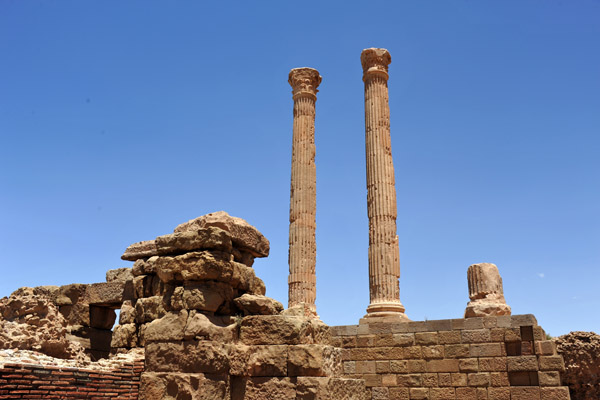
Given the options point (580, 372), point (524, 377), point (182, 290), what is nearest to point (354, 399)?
point (182, 290)

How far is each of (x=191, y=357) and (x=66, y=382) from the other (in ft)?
7.29

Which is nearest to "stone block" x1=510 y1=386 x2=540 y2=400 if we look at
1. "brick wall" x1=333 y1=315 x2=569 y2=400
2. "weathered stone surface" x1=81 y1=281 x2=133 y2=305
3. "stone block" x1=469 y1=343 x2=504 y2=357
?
"brick wall" x1=333 y1=315 x2=569 y2=400

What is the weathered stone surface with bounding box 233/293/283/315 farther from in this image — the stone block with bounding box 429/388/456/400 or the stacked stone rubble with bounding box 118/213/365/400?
the stone block with bounding box 429/388/456/400

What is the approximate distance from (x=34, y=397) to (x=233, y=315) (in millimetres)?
2609

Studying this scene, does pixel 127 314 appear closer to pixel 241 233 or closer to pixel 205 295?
pixel 241 233

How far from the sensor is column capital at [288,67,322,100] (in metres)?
21.5

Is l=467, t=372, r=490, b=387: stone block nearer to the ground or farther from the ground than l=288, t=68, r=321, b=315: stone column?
nearer to the ground

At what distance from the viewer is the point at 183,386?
597 cm

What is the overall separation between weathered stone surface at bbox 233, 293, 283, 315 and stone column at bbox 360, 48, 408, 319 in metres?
10.6

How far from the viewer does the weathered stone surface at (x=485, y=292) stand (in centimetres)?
1264

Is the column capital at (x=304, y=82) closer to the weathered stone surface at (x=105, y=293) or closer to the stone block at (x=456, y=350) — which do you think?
the weathered stone surface at (x=105, y=293)

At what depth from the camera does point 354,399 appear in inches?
252

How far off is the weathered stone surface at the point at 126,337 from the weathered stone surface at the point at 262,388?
4.26 m

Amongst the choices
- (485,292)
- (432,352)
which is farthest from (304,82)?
(432,352)
